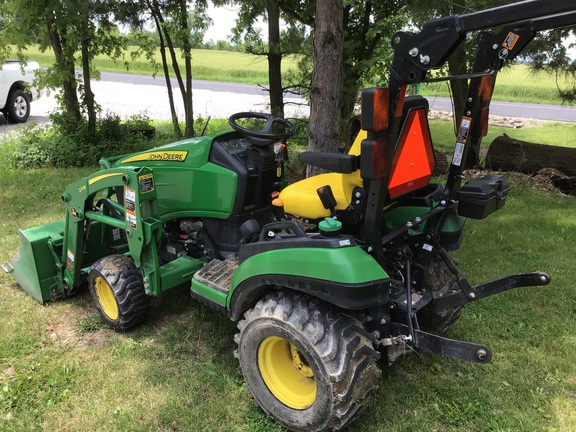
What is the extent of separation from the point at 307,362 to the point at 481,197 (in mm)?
1306

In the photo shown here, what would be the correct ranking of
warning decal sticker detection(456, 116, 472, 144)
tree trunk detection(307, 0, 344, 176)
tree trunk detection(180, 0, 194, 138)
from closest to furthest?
warning decal sticker detection(456, 116, 472, 144) → tree trunk detection(307, 0, 344, 176) → tree trunk detection(180, 0, 194, 138)

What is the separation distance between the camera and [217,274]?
321 cm

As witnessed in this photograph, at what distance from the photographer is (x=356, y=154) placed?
2547 millimetres

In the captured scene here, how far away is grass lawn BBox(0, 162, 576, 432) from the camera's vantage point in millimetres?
2719

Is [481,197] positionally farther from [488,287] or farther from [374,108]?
[374,108]

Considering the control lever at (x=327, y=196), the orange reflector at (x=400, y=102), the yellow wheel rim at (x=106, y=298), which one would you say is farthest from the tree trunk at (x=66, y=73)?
the orange reflector at (x=400, y=102)

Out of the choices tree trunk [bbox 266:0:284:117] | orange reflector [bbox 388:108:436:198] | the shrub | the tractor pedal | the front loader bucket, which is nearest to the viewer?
orange reflector [bbox 388:108:436:198]

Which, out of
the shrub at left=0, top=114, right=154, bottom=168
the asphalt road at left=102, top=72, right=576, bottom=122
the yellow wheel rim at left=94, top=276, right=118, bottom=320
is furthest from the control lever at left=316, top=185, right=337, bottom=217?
the asphalt road at left=102, top=72, right=576, bottom=122

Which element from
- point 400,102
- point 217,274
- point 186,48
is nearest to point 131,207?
point 217,274

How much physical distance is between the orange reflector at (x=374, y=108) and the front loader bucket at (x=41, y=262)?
118 inches

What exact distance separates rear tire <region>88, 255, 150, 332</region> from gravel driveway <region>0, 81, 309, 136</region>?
368 inches

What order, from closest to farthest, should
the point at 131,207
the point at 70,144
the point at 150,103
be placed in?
the point at 131,207
the point at 70,144
the point at 150,103

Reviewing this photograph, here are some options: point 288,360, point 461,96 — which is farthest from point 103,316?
point 461,96

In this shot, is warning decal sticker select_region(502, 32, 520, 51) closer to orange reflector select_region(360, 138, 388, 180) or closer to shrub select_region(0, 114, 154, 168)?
orange reflector select_region(360, 138, 388, 180)
